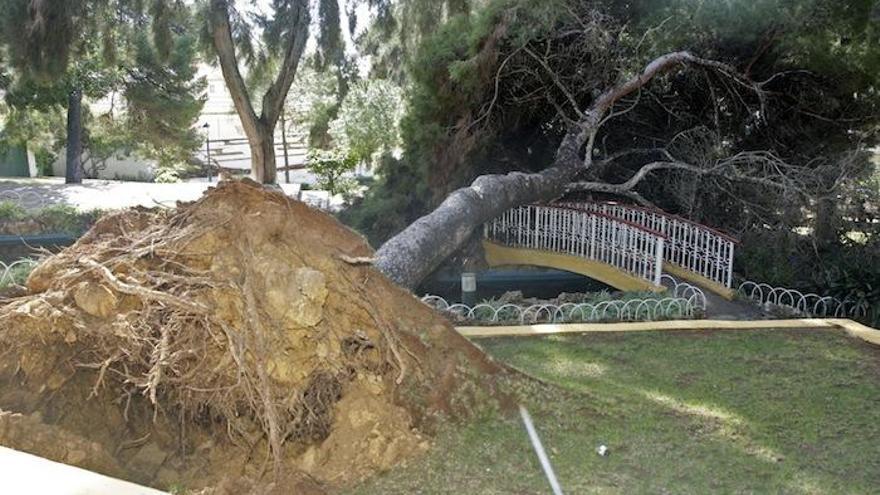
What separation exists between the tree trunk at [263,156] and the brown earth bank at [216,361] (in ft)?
43.5

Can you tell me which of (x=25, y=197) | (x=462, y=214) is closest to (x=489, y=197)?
(x=462, y=214)

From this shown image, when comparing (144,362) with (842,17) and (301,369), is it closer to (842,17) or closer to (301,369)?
(301,369)

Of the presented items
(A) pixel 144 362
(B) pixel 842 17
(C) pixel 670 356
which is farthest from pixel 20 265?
(B) pixel 842 17

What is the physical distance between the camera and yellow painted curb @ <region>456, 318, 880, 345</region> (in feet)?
23.7

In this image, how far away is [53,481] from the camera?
10.6ft

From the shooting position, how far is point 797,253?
10.6 metres

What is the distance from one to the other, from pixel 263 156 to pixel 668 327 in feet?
42.2

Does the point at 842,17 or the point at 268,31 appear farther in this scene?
the point at 268,31

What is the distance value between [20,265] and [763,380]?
8.61m

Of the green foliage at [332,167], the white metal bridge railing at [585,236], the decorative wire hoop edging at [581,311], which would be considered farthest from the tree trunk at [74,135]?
the decorative wire hoop edging at [581,311]

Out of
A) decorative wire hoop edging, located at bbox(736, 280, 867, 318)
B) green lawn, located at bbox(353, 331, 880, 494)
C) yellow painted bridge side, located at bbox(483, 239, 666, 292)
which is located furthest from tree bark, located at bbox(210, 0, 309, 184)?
green lawn, located at bbox(353, 331, 880, 494)

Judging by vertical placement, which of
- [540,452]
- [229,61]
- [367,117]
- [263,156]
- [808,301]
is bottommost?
[808,301]

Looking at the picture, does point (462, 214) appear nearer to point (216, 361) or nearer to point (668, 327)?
point (668, 327)

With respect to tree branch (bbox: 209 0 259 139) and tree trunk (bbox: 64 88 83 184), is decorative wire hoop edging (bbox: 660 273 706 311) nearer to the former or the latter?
tree branch (bbox: 209 0 259 139)
